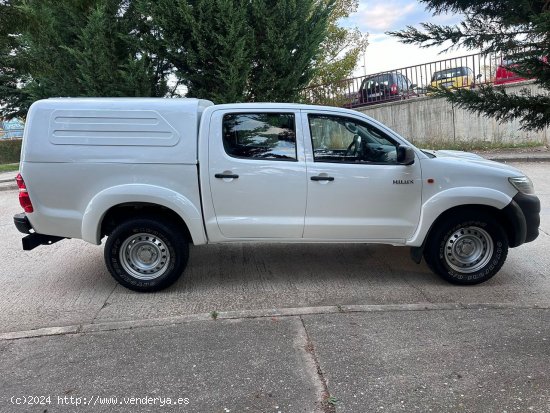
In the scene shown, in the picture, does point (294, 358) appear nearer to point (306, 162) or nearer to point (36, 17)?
point (306, 162)

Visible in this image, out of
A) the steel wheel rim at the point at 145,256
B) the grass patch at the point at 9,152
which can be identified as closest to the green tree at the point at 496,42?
the steel wheel rim at the point at 145,256

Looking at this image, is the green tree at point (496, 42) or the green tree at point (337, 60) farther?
the green tree at point (337, 60)

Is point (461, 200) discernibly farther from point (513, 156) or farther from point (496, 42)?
point (513, 156)

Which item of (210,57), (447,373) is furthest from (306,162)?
(210,57)

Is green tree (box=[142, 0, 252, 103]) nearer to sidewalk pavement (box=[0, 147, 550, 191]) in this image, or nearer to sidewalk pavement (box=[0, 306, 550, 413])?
sidewalk pavement (box=[0, 147, 550, 191])

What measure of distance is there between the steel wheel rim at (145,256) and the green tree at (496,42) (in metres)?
3.04

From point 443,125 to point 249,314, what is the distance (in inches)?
537

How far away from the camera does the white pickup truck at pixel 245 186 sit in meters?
4.71

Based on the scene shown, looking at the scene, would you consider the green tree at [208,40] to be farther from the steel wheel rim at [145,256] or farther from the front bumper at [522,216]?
the front bumper at [522,216]

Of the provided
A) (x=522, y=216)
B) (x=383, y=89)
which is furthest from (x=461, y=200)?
(x=383, y=89)

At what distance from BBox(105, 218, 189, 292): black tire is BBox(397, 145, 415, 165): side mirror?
7.70ft

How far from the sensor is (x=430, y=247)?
496cm

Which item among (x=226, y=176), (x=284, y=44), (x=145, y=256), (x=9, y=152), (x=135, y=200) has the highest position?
(x=284, y=44)

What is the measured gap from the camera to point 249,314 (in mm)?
4238
